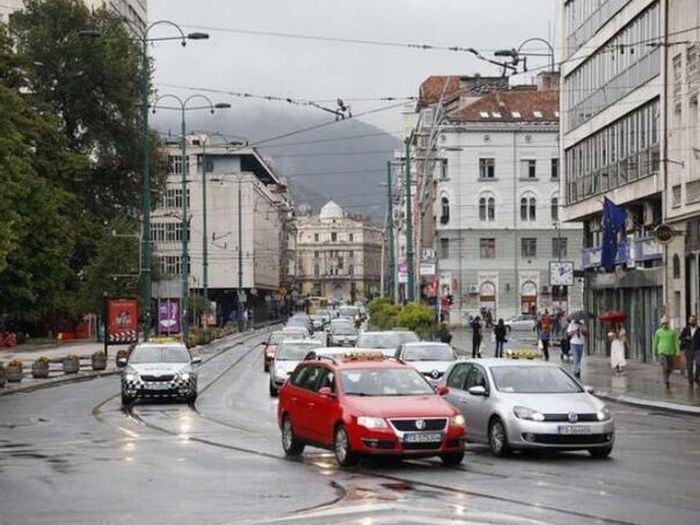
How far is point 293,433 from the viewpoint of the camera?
20.6m

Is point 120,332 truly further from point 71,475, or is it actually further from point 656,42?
point 71,475

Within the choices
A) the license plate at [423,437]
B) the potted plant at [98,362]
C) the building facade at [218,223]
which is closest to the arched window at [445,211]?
the building facade at [218,223]

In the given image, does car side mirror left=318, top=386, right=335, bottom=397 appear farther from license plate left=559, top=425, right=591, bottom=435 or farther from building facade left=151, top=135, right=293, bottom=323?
building facade left=151, top=135, right=293, bottom=323

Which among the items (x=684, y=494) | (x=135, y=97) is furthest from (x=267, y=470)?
(x=135, y=97)

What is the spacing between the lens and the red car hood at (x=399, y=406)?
18.3 metres

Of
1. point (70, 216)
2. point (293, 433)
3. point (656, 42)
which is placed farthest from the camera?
point (70, 216)

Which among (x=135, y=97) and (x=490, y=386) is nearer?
(x=490, y=386)

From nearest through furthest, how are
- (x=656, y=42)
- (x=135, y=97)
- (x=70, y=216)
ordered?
(x=656, y=42), (x=70, y=216), (x=135, y=97)

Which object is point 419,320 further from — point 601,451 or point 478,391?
point 601,451

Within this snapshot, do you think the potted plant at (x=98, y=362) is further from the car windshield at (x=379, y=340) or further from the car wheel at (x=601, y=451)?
the car wheel at (x=601, y=451)

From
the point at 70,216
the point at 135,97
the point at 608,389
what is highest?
the point at 135,97

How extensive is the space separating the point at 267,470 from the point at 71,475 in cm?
255

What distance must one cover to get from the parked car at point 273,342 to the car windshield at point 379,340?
328cm

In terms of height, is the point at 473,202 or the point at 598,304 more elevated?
the point at 473,202
